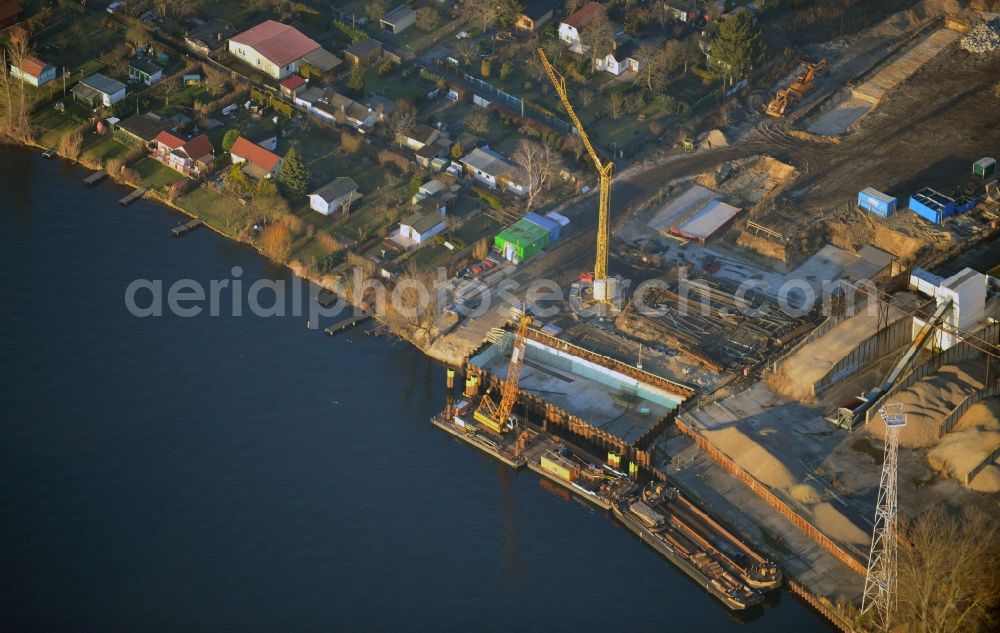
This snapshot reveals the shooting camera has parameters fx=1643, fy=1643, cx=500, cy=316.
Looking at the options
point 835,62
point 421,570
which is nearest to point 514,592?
point 421,570

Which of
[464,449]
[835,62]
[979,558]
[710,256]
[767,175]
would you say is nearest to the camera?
[979,558]

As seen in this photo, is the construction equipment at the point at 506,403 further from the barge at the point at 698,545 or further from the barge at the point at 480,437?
the barge at the point at 698,545

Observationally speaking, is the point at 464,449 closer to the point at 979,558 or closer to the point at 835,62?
the point at 979,558

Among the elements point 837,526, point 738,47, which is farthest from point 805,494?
point 738,47

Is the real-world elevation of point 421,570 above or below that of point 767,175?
below

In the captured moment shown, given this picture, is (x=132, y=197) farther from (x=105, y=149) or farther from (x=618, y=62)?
(x=618, y=62)

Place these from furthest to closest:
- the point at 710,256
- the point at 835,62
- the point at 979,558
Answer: the point at 835,62 → the point at 710,256 → the point at 979,558

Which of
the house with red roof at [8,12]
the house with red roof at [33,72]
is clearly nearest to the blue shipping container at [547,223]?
the house with red roof at [33,72]
